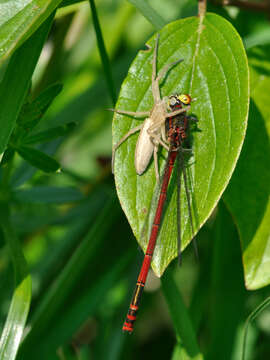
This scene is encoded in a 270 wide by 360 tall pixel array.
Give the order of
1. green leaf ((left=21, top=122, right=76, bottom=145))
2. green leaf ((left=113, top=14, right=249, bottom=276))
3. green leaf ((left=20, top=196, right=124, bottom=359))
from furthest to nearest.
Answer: green leaf ((left=20, top=196, right=124, bottom=359)), green leaf ((left=21, top=122, right=76, bottom=145)), green leaf ((left=113, top=14, right=249, bottom=276))

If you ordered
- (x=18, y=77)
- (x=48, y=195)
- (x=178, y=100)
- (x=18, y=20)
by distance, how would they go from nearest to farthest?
1. (x=18, y=20)
2. (x=18, y=77)
3. (x=178, y=100)
4. (x=48, y=195)

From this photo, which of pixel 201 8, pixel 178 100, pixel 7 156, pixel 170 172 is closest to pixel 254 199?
pixel 170 172

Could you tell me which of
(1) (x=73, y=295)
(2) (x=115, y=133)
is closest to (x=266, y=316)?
(1) (x=73, y=295)

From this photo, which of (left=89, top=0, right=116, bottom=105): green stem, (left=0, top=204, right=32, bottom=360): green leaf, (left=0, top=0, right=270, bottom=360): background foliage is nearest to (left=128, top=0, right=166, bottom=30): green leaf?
(left=0, top=0, right=270, bottom=360): background foliage

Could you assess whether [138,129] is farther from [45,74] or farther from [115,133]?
[45,74]

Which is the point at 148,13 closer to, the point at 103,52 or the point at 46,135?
the point at 103,52

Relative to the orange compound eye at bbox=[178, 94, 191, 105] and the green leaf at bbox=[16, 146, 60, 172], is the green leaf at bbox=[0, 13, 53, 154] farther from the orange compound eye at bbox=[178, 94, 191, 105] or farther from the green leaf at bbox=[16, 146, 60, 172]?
the orange compound eye at bbox=[178, 94, 191, 105]
